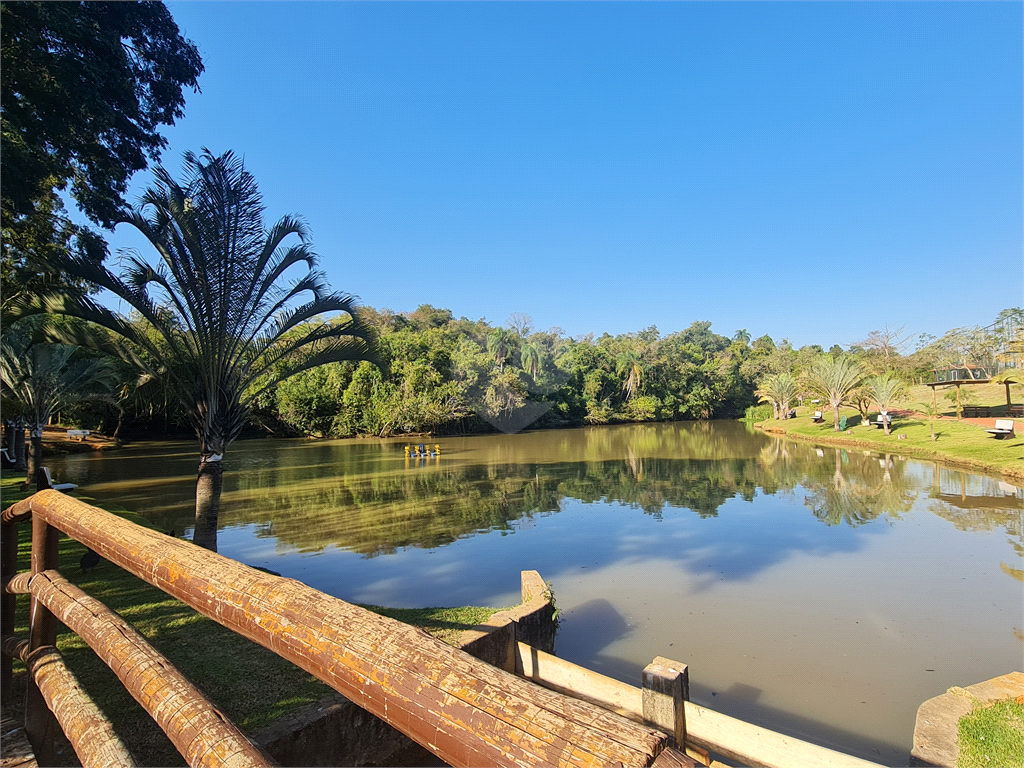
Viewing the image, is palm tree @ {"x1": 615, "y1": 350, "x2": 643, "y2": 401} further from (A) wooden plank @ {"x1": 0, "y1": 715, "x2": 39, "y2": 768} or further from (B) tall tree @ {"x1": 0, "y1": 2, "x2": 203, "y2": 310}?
(A) wooden plank @ {"x1": 0, "y1": 715, "x2": 39, "y2": 768}

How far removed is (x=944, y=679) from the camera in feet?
17.1

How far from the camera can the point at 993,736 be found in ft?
11.3

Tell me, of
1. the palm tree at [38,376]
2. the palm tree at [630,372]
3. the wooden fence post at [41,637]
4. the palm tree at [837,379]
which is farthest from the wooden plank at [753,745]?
the palm tree at [630,372]

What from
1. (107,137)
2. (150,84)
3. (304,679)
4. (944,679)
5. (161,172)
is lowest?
(944,679)

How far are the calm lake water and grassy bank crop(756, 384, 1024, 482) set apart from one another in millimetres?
833

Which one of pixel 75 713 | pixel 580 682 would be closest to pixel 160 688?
pixel 75 713

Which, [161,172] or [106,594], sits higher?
[161,172]

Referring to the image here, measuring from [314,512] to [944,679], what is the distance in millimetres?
11523

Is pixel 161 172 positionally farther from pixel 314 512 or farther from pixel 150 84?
pixel 314 512

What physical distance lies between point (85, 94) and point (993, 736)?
33.1 ft

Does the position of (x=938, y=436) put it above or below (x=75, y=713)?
below

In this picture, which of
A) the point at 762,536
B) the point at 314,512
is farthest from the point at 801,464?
the point at 314,512

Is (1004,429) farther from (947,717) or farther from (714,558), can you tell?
(947,717)

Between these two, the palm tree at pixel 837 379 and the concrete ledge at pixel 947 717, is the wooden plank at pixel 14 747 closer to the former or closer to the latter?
the concrete ledge at pixel 947 717
